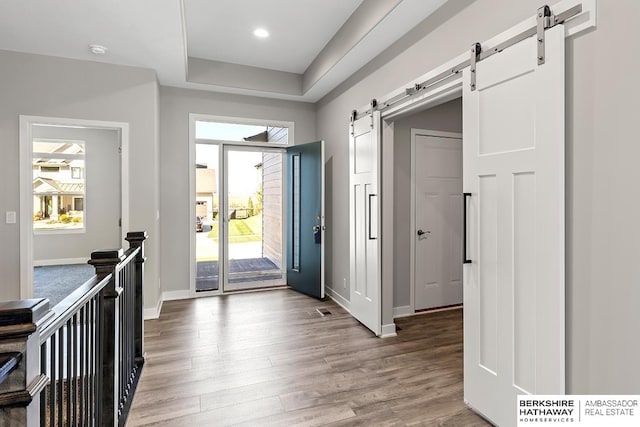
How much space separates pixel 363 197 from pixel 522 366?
205 cm

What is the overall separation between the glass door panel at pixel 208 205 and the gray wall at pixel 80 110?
2.81 feet

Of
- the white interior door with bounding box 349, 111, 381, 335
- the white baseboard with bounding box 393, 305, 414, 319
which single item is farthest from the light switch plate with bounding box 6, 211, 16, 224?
the white baseboard with bounding box 393, 305, 414, 319

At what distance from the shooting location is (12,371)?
803mm

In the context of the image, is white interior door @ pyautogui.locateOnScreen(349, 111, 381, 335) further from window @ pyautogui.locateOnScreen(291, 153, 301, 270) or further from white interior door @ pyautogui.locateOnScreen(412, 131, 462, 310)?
window @ pyautogui.locateOnScreen(291, 153, 301, 270)

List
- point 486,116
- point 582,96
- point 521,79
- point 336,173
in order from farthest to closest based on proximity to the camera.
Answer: point 336,173 < point 486,116 < point 521,79 < point 582,96

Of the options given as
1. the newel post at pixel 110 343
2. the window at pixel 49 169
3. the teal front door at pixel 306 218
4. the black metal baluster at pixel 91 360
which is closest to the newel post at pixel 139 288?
the newel post at pixel 110 343

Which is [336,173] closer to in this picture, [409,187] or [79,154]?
[409,187]

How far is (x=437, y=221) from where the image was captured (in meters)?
3.99

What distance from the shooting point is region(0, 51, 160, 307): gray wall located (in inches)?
131

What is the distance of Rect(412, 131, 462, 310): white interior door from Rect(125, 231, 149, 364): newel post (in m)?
2.78

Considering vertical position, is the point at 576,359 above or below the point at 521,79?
below

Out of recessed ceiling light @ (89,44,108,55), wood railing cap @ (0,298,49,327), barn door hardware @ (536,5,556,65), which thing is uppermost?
recessed ceiling light @ (89,44,108,55)

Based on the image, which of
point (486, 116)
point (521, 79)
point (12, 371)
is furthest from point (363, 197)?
point (12, 371)

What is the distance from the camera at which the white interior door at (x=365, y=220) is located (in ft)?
10.6
